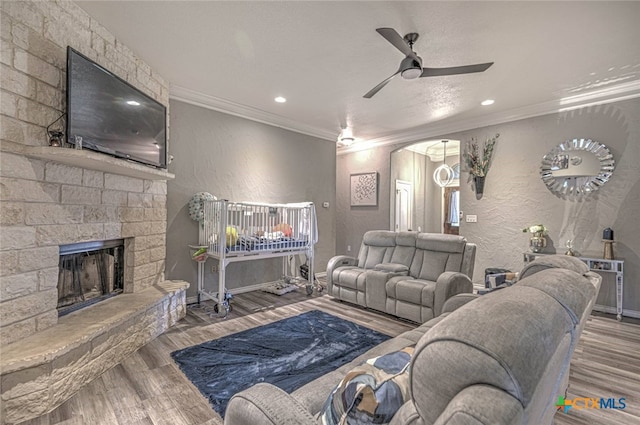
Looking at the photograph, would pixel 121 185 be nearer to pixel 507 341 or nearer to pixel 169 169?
pixel 169 169

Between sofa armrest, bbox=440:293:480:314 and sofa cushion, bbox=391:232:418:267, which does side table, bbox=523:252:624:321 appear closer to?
sofa cushion, bbox=391:232:418:267

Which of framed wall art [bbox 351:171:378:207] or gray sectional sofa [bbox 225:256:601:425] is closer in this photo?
gray sectional sofa [bbox 225:256:601:425]

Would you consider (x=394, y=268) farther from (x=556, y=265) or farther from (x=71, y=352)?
(x=71, y=352)

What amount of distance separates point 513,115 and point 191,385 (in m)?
5.26

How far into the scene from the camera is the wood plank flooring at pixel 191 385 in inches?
69.6

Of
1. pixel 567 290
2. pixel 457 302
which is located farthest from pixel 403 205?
pixel 567 290

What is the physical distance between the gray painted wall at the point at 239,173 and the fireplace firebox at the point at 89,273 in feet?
2.52

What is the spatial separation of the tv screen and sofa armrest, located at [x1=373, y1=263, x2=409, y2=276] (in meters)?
2.89

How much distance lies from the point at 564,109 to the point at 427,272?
3020mm

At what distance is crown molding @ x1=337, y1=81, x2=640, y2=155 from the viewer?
357 cm

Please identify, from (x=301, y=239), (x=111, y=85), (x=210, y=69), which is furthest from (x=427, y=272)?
(x=111, y=85)

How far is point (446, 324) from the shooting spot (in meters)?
0.63

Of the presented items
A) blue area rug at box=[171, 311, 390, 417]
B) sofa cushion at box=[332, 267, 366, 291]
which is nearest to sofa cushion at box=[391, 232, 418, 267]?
sofa cushion at box=[332, 267, 366, 291]

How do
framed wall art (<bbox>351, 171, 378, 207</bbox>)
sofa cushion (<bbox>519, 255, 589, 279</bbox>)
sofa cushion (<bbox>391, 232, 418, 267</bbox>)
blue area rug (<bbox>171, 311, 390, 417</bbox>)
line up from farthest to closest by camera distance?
framed wall art (<bbox>351, 171, 378, 207</bbox>) → sofa cushion (<bbox>391, 232, 418, 267</bbox>) → blue area rug (<bbox>171, 311, 390, 417</bbox>) → sofa cushion (<bbox>519, 255, 589, 279</bbox>)
